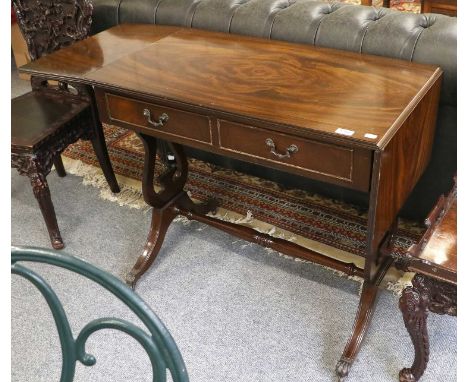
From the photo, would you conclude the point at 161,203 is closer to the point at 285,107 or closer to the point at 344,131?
the point at 285,107

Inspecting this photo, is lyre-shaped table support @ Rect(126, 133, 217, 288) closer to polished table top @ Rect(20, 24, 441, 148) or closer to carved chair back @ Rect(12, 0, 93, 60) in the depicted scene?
polished table top @ Rect(20, 24, 441, 148)

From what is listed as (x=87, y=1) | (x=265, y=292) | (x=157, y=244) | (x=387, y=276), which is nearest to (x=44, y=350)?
(x=157, y=244)

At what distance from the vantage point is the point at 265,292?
5.79 ft

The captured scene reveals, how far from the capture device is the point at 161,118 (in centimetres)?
147

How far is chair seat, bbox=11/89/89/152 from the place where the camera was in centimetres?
189

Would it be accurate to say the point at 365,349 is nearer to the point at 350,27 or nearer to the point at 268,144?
the point at 268,144

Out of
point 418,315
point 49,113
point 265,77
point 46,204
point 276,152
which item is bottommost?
point 46,204

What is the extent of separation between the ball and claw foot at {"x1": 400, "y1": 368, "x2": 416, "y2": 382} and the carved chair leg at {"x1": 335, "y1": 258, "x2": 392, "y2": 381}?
0.13 m

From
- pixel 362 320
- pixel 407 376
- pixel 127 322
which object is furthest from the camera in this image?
pixel 362 320

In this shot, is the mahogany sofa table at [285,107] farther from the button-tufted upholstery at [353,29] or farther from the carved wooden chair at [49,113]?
the carved wooden chair at [49,113]

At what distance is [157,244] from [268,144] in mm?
744

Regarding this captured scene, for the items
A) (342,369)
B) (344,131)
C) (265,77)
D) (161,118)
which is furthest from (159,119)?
(342,369)

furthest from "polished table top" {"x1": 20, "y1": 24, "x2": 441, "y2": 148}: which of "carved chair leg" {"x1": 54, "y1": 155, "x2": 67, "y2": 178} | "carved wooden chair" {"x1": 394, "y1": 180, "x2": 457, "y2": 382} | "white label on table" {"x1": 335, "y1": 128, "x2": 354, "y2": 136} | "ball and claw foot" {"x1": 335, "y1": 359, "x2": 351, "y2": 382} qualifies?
"carved chair leg" {"x1": 54, "y1": 155, "x2": 67, "y2": 178}

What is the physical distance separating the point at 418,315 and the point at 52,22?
1690 millimetres
